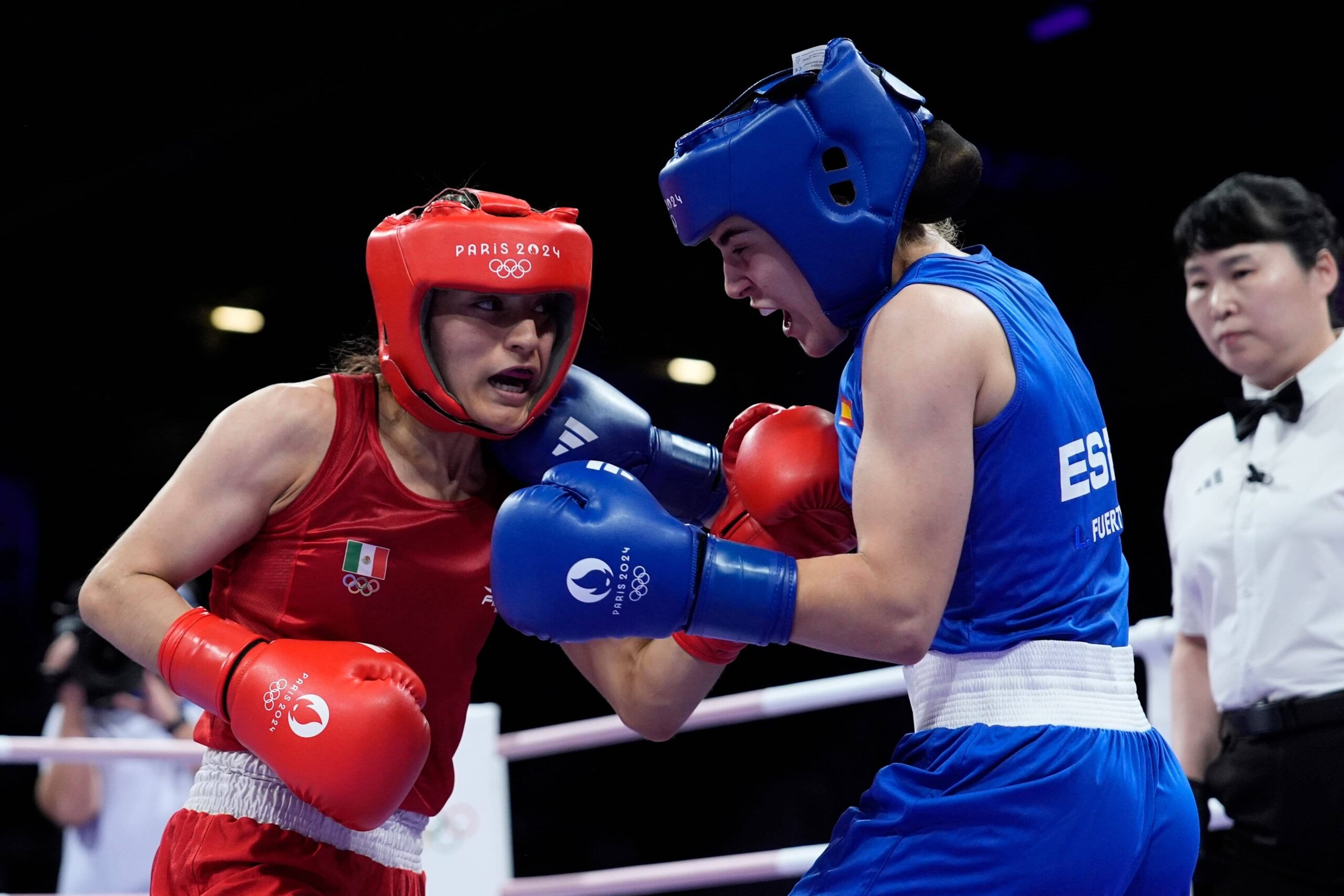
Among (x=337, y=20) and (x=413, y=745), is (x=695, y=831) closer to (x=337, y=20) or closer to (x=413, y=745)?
(x=337, y=20)

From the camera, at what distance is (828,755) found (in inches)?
331

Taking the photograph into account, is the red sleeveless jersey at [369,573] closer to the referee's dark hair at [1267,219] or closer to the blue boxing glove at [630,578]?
the blue boxing glove at [630,578]

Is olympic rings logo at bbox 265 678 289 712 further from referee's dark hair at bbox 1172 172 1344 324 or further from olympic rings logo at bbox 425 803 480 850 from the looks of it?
referee's dark hair at bbox 1172 172 1344 324

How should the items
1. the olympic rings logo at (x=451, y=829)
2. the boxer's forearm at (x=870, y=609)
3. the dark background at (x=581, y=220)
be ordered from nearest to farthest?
the boxer's forearm at (x=870, y=609) < the olympic rings logo at (x=451, y=829) < the dark background at (x=581, y=220)

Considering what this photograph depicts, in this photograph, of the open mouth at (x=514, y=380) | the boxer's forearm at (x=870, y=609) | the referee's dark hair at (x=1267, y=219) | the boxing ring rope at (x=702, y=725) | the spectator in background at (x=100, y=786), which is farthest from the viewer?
the spectator in background at (x=100, y=786)


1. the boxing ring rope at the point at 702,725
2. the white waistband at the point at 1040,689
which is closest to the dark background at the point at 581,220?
the boxing ring rope at the point at 702,725

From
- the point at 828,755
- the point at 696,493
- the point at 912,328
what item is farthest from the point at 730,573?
the point at 828,755

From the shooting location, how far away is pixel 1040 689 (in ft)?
5.04

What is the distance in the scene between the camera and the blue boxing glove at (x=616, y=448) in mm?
2049

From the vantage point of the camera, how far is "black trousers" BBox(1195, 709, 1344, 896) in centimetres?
248

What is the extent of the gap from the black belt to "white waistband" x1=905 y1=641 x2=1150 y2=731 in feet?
3.80

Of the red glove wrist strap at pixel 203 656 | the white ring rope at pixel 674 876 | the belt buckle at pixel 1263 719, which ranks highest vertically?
the red glove wrist strap at pixel 203 656

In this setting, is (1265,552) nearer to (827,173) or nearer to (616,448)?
(616,448)

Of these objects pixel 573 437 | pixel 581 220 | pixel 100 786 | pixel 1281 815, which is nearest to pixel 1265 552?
pixel 1281 815
